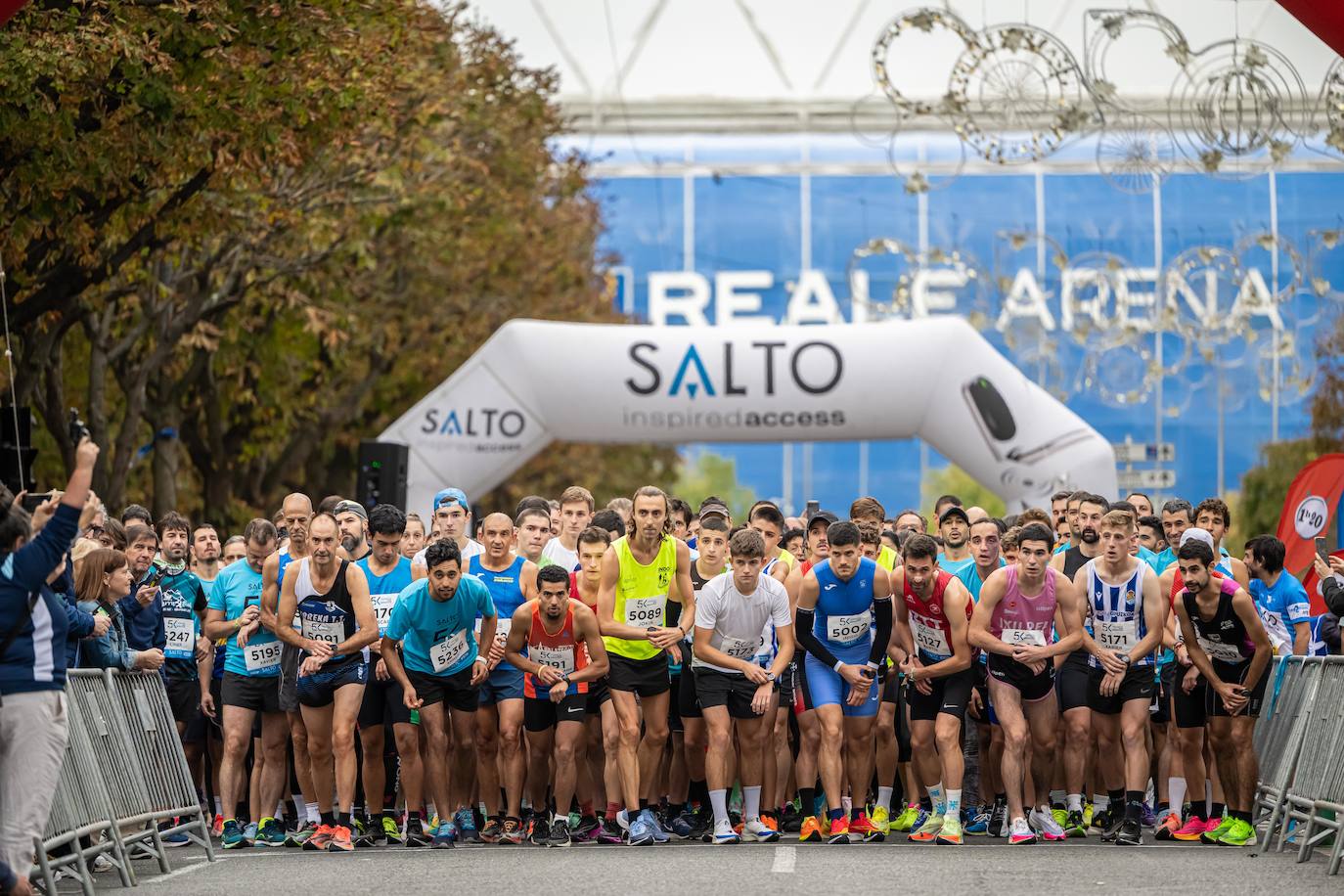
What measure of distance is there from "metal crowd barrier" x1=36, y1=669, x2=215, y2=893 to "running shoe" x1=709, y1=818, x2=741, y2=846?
285 centimetres

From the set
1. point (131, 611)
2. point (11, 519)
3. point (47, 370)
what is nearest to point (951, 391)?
point (47, 370)

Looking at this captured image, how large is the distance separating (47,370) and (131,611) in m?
10.8

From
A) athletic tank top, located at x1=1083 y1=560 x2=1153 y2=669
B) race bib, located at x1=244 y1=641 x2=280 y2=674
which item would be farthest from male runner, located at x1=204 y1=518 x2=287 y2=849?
athletic tank top, located at x1=1083 y1=560 x2=1153 y2=669

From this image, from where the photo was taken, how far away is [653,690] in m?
12.7

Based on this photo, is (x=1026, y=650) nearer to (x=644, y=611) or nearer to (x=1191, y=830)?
(x=1191, y=830)

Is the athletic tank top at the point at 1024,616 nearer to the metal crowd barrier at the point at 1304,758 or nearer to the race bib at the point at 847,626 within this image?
the race bib at the point at 847,626

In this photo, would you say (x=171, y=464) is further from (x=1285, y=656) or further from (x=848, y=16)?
(x=848, y=16)

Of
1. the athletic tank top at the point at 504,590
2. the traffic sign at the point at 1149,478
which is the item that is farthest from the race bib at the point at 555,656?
the traffic sign at the point at 1149,478

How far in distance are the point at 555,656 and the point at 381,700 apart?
1.13 m

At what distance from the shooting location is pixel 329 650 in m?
12.4

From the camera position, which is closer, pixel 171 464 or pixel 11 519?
pixel 11 519

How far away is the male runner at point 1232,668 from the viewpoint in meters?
12.2

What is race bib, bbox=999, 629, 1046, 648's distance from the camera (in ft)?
41.1

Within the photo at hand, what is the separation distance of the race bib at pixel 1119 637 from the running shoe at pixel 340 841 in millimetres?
4482
